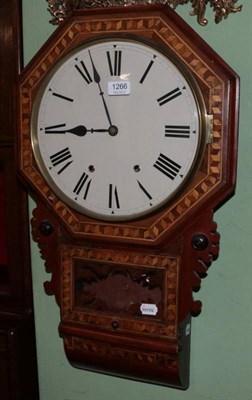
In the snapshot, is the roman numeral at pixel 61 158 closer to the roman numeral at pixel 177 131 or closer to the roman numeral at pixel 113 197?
the roman numeral at pixel 113 197

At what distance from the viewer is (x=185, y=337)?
1256 millimetres

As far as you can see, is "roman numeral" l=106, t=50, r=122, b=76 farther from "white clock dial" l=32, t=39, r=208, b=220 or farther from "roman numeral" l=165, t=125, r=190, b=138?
"roman numeral" l=165, t=125, r=190, b=138

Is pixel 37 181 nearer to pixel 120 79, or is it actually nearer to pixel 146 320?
pixel 120 79

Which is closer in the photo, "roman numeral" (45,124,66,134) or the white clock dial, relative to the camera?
the white clock dial

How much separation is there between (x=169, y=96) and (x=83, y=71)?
22 cm

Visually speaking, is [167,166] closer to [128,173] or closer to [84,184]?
[128,173]

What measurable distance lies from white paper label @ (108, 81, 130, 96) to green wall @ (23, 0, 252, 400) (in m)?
0.25

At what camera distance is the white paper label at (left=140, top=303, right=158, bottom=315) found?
3.94 feet

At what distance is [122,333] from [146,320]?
0.07 meters

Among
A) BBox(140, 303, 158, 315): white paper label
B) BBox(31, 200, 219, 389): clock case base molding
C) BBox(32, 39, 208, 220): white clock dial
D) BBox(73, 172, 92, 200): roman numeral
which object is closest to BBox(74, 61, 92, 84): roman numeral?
BBox(32, 39, 208, 220): white clock dial

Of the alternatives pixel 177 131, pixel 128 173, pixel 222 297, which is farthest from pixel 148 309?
pixel 177 131

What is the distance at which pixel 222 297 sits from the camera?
131cm

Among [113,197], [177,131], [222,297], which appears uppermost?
[177,131]

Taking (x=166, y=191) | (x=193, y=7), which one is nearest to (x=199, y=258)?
(x=166, y=191)
